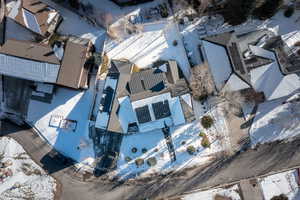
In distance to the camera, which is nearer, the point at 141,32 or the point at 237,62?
the point at 237,62

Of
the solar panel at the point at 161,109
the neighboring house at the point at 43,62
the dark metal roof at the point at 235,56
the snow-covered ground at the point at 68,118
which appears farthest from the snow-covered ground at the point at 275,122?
the neighboring house at the point at 43,62

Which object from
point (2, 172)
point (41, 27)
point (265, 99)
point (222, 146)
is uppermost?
point (41, 27)

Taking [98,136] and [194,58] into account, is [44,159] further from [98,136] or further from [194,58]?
[194,58]

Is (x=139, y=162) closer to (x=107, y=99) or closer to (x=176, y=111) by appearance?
(x=176, y=111)

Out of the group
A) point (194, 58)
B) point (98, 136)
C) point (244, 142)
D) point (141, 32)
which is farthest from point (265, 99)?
point (98, 136)

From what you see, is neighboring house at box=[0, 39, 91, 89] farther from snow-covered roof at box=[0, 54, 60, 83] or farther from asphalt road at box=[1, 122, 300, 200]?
asphalt road at box=[1, 122, 300, 200]

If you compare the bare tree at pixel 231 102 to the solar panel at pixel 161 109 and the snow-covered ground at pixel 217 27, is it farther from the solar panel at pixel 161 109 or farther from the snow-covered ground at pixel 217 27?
the solar panel at pixel 161 109

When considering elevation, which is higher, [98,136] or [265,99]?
[265,99]
